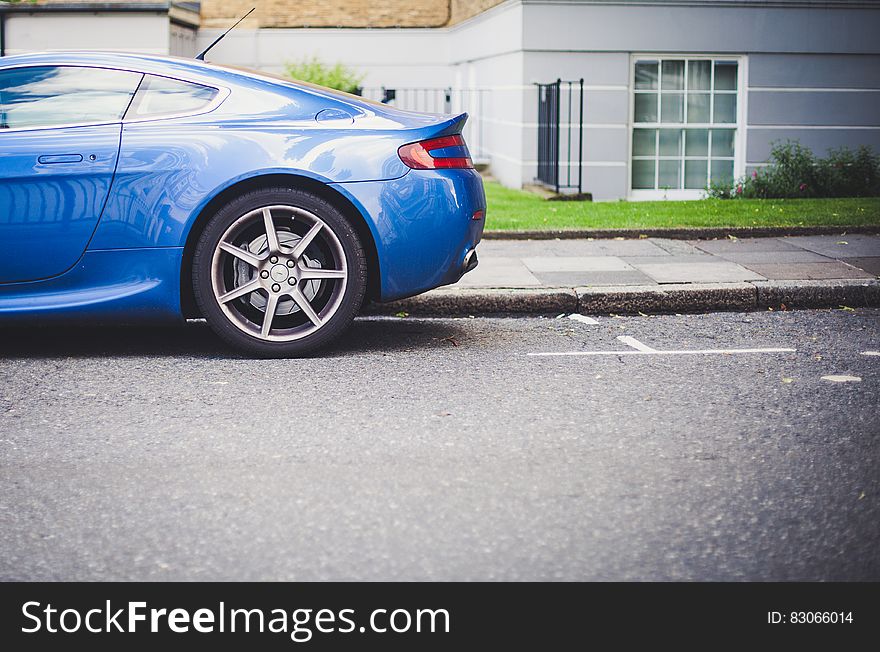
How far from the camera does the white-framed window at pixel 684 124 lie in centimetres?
1495

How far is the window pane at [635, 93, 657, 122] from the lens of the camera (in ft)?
49.1

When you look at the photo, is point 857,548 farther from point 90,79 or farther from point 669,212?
point 669,212

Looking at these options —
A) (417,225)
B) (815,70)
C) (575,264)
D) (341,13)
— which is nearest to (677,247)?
(575,264)

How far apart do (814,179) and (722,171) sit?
5.29 ft

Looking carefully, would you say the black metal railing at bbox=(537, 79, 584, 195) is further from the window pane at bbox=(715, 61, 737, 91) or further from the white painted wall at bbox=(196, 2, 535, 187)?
the white painted wall at bbox=(196, 2, 535, 187)

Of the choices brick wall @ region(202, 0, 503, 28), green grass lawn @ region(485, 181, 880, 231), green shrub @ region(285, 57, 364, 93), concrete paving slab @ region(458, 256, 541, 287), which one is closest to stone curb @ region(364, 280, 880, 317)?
concrete paving slab @ region(458, 256, 541, 287)

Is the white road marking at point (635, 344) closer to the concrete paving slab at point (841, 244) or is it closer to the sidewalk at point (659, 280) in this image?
the sidewalk at point (659, 280)

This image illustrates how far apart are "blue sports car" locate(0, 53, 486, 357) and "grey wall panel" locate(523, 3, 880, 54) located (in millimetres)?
9077

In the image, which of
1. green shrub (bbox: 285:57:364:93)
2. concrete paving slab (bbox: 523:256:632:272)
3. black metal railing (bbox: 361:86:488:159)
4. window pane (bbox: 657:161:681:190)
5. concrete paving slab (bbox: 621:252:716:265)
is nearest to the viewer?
concrete paving slab (bbox: 523:256:632:272)

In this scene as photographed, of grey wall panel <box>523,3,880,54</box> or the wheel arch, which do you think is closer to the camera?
the wheel arch

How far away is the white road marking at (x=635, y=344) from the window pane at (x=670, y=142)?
901cm

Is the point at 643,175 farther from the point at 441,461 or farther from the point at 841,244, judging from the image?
the point at 441,461

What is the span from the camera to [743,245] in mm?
9531

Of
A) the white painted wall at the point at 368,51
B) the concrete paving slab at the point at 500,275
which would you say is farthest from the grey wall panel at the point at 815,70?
the concrete paving slab at the point at 500,275
